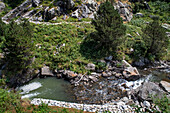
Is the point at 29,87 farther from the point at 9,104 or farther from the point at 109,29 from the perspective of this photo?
the point at 109,29

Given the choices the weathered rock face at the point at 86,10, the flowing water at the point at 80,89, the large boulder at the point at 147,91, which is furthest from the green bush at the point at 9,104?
the weathered rock face at the point at 86,10

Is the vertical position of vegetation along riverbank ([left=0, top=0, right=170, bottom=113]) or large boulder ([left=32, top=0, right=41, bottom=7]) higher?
large boulder ([left=32, top=0, right=41, bottom=7])

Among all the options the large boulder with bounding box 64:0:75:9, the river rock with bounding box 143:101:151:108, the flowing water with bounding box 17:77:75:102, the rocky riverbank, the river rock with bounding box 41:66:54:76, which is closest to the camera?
the rocky riverbank

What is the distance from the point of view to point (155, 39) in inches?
901

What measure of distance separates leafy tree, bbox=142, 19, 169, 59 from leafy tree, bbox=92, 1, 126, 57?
17.3ft

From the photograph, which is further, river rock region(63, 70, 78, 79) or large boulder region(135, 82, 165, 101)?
river rock region(63, 70, 78, 79)

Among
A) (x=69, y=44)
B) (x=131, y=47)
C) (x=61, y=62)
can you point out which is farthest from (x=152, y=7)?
(x=61, y=62)

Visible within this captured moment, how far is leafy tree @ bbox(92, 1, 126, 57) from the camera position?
22339 millimetres

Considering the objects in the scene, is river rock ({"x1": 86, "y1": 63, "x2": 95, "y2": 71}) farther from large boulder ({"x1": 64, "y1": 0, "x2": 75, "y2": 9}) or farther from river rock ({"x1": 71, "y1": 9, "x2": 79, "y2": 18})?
large boulder ({"x1": 64, "y1": 0, "x2": 75, "y2": 9})

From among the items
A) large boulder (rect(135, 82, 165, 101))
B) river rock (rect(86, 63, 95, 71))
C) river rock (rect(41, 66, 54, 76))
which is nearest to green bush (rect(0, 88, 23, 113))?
river rock (rect(41, 66, 54, 76))

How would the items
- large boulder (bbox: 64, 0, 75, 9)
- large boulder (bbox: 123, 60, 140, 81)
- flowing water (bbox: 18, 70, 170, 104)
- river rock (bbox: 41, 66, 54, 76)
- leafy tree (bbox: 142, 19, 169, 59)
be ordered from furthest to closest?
Result: 1. large boulder (bbox: 64, 0, 75, 9)
2. leafy tree (bbox: 142, 19, 169, 59)
3. river rock (bbox: 41, 66, 54, 76)
4. large boulder (bbox: 123, 60, 140, 81)
5. flowing water (bbox: 18, 70, 170, 104)

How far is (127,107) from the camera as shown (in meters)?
12.6

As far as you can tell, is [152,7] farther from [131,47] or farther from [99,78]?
[99,78]

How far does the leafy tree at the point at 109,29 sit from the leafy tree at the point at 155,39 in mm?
5271
